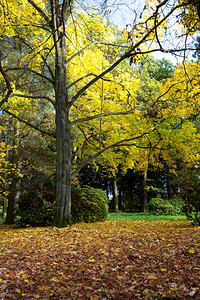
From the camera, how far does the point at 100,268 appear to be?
11.9 ft

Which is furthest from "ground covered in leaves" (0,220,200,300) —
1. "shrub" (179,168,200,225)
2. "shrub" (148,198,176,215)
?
"shrub" (148,198,176,215)

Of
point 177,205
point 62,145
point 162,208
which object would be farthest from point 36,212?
point 177,205

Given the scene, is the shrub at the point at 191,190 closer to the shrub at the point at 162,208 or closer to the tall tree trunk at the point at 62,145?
the tall tree trunk at the point at 62,145

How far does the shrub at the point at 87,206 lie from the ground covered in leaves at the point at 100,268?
3435 millimetres

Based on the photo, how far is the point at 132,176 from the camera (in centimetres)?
2136

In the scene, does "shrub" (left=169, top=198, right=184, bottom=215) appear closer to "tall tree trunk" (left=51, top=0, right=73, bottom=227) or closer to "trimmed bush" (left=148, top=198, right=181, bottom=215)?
"trimmed bush" (left=148, top=198, right=181, bottom=215)

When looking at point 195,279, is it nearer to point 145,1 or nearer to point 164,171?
point 145,1

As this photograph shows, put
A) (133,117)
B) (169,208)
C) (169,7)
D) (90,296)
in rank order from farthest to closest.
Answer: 1. (169,208)
2. (133,117)
3. (169,7)
4. (90,296)

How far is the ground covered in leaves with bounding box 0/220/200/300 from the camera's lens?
290 cm

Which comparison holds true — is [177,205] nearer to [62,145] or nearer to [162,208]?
[162,208]

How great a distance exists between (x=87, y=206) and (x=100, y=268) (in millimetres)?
5646

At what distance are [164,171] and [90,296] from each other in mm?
18259

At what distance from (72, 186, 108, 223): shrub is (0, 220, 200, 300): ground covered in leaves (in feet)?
11.3

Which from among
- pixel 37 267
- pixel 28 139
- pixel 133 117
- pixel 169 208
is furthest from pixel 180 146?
pixel 169 208
